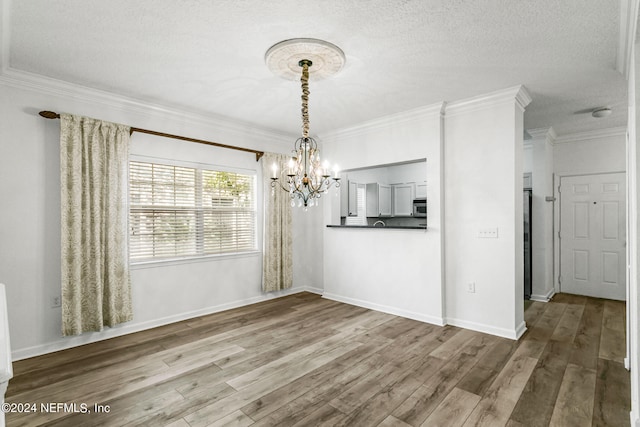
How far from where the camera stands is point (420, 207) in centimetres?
679

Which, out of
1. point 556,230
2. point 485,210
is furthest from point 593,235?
point 485,210

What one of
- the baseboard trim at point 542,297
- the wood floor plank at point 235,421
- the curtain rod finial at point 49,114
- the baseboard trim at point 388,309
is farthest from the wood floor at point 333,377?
the curtain rod finial at point 49,114

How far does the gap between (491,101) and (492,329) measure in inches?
102

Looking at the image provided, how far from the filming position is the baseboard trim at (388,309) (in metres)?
4.13

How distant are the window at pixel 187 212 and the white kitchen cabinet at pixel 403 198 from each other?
142 inches

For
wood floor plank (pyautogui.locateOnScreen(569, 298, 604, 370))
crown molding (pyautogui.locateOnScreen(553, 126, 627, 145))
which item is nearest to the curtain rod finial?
wood floor plank (pyautogui.locateOnScreen(569, 298, 604, 370))

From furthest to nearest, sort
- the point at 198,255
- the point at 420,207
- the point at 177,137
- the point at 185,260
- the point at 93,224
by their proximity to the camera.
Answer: the point at 420,207
the point at 198,255
the point at 185,260
the point at 177,137
the point at 93,224

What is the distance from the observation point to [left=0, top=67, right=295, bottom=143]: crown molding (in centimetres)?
314

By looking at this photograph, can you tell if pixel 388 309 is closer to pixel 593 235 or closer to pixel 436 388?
pixel 436 388

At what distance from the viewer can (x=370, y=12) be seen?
2205 mm

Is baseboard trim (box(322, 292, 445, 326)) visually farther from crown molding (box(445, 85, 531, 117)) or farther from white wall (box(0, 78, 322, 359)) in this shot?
crown molding (box(445, 85, 531, 117))

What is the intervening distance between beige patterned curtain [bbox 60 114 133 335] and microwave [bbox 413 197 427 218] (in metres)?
5.23

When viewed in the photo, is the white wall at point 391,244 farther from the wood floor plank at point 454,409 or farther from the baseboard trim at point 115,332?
the wood floor plank at point 454,409

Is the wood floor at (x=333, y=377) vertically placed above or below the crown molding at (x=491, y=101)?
below
